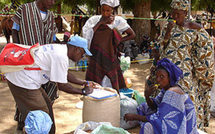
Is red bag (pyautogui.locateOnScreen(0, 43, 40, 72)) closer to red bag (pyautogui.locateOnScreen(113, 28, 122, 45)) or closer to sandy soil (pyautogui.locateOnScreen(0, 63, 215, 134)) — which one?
sandy soil (pyautogui.locateOnScreen(0, 63, 215, 134))

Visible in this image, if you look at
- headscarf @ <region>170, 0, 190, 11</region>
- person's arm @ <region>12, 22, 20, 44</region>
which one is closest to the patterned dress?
headscarf @ <region>170, 0, 190, 11</region>

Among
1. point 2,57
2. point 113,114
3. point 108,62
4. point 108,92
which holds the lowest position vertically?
point 113,114

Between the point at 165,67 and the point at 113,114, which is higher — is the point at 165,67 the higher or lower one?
the higher one

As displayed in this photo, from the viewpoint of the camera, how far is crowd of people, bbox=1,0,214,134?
243 centimetres

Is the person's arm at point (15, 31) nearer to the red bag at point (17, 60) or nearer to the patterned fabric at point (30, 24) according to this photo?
the patterned fabric at point (30, 24)

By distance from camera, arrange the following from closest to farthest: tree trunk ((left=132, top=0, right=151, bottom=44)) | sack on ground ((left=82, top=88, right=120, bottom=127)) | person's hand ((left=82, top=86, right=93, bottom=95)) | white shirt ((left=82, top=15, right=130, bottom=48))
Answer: person's hand ((left=82, top=86, right=93, bottom=95)) → sack on ground ((left=82, top=88, right=120, bottom=127)) → white shirt ((left=82, top=15, right=130, bottom=48)) → tree trunk ((left=132, top=0, right=151, bottom=44))

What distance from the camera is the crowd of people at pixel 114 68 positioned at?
7.97 feet

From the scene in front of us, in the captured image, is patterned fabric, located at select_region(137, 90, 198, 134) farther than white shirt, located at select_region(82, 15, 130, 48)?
No

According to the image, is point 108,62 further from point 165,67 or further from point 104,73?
point 165,67

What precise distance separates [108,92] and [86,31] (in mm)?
1069

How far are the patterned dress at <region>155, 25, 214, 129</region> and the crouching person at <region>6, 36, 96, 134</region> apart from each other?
1.18 meters

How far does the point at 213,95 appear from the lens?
13.5ft

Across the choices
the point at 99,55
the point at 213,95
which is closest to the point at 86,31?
the point at 99,55

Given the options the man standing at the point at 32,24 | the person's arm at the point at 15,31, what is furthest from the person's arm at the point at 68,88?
the person's arm at the point at 15,31
